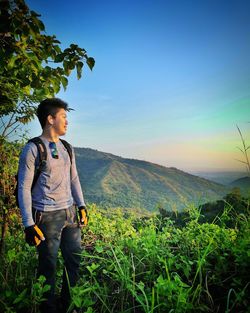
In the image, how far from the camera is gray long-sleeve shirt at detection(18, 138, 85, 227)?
265 centimetres

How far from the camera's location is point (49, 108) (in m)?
3.07

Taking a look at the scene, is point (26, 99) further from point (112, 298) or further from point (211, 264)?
point (211, 264)

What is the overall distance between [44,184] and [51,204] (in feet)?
0.72

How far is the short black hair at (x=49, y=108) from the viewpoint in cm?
305

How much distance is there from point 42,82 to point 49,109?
0.86 metres

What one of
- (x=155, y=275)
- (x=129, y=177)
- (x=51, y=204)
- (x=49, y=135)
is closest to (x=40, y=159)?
(x=49, y=135)

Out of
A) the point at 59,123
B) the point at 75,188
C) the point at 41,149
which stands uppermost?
the point at 59,123

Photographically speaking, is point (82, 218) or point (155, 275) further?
point (82, 218)

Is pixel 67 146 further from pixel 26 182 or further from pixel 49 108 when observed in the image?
pixel 26 182

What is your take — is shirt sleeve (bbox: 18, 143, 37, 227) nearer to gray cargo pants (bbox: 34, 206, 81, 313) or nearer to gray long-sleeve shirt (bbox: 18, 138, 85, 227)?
gray long-sleeve shirt (bbox: 18, 138, 85, 227)

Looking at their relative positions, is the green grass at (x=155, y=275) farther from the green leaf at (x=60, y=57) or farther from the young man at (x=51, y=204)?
the green leaf at (x=60, y=57)

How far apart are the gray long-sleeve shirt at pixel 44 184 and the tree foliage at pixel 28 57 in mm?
961

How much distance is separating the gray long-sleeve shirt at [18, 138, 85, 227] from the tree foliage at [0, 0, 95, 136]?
3.15 feet

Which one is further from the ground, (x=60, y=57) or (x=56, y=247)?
(x=60, y=57)
